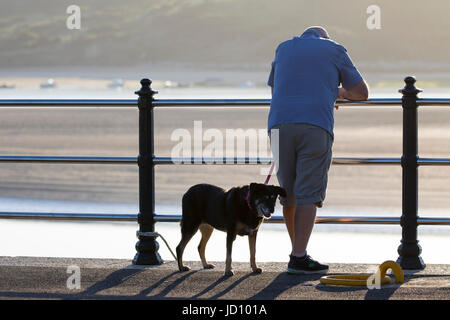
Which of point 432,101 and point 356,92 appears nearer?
point 356,92

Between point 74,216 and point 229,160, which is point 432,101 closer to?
point 229,160

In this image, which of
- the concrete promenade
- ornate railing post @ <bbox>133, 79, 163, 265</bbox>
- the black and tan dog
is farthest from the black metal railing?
the black and tan dog

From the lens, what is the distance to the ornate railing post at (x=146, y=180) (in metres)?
7.21

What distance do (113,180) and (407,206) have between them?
347 inches

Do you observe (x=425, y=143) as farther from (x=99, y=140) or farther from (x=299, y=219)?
(x=299, y=219)

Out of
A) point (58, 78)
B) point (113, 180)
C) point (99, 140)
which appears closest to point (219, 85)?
point (58, 78)

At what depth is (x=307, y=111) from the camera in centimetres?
649

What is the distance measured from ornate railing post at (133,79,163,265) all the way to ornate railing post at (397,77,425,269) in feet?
5.38

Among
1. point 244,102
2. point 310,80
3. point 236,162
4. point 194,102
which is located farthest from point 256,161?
point 310,80

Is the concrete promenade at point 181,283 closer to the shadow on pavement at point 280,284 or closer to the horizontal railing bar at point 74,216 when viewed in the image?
the shadow on pavement at point 280,284

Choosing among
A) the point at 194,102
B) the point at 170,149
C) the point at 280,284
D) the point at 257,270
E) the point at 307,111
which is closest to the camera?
the point at 280,284

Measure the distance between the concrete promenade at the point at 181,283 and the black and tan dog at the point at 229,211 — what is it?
0.68 feet

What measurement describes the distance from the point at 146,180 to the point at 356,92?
1.61m

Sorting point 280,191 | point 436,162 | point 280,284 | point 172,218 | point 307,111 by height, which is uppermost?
point 307,111
